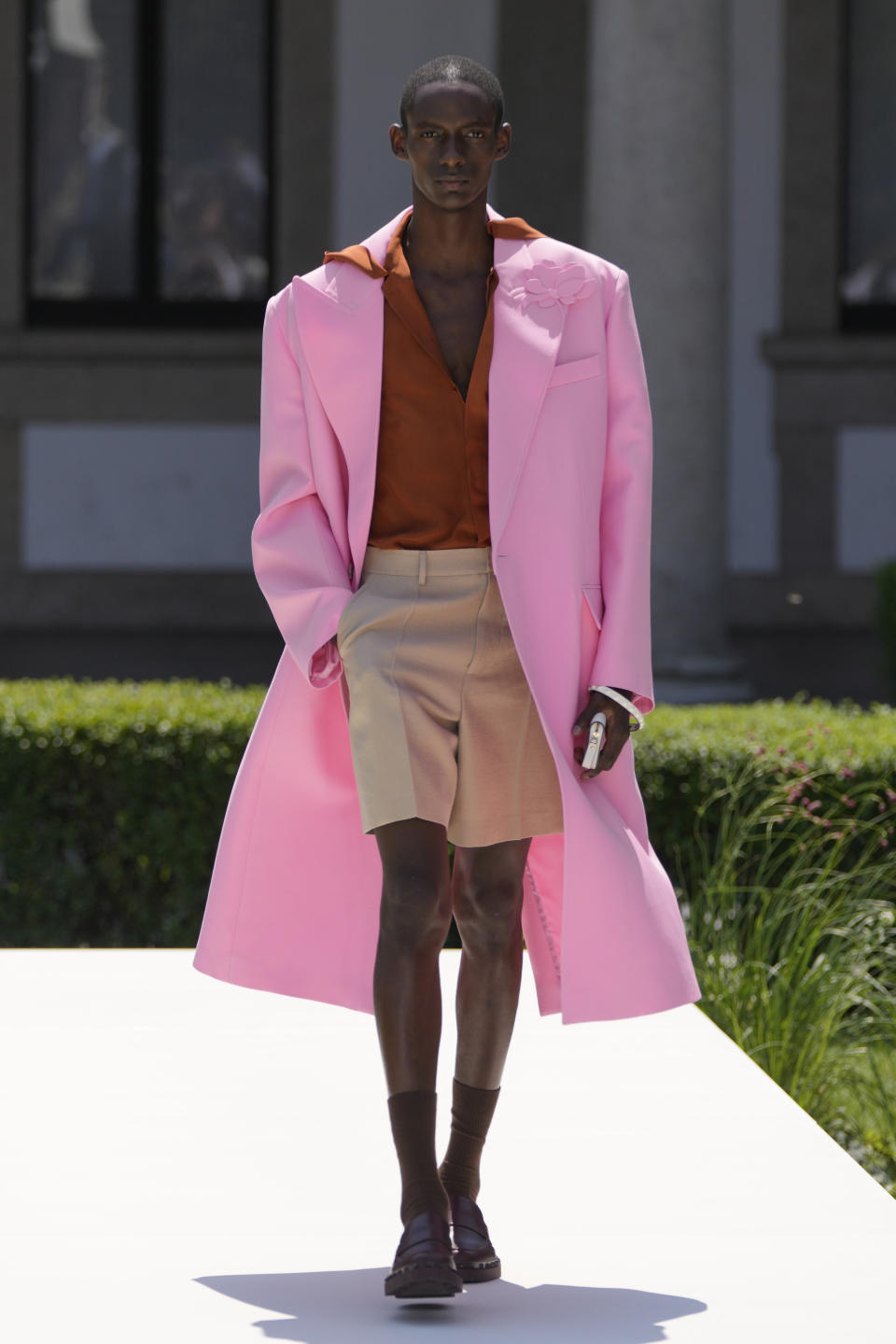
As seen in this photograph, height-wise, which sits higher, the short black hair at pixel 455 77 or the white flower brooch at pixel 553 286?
the short black hair at pixel 455 77

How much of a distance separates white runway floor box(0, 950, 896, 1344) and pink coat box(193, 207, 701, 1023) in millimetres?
371

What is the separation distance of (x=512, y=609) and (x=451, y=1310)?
0.96 meters

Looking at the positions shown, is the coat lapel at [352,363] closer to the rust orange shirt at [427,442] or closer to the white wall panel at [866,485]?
the rust orange shirt at [427,442]

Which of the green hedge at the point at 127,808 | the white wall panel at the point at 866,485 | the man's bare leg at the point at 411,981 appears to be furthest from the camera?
the white wall panel at the point at 866,485

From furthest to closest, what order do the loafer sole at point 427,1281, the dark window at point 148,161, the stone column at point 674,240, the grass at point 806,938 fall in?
1. the dark window at point 148,161
2. the stone column at point 674,240
3. the grass at point 806,938
4. the loafer sole at point 427,1281

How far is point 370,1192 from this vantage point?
124 inches

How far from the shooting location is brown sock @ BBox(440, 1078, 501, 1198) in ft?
9.34

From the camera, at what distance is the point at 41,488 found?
497 inches

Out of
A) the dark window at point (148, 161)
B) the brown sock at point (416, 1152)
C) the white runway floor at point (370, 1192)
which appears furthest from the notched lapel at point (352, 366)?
the dark window at point (148, 161)

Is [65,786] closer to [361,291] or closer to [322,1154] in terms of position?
[322,1154]

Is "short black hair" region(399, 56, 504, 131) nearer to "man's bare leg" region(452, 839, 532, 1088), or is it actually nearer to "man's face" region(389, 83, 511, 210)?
"man's face" region(389, 83, 511, 210)

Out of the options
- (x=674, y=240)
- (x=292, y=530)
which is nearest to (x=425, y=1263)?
(x=292, y=530)

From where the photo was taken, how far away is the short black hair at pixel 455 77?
9.00 ft

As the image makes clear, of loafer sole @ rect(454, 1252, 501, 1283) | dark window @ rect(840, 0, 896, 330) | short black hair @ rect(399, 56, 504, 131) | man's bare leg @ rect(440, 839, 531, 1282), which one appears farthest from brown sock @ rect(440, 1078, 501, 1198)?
dark window @ rect(840, 0, 896, 330)
